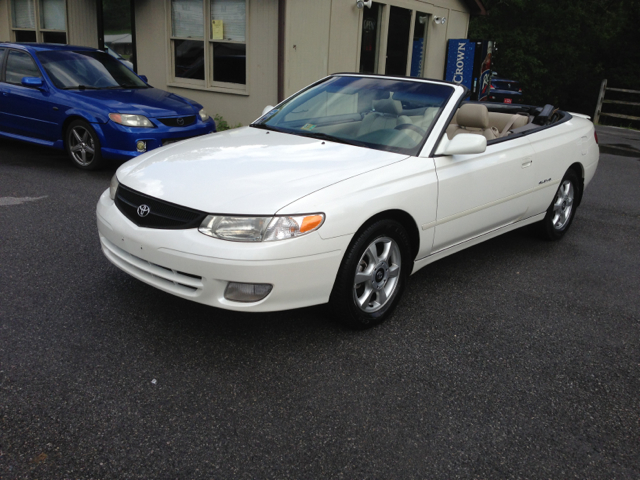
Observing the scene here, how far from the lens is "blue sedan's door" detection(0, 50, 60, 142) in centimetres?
797

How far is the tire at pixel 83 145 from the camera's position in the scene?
762 cm

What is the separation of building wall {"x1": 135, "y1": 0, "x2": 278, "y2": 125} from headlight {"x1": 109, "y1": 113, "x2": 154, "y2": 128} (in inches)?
157

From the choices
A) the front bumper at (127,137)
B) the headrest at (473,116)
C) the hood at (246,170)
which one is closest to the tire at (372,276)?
the hood at (246,170)

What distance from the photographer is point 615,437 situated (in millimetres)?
2809

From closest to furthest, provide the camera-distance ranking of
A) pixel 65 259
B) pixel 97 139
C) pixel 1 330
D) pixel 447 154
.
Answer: pixel 1 330 < pixel 447 154 < pixel 65 259 < pixel 97 139

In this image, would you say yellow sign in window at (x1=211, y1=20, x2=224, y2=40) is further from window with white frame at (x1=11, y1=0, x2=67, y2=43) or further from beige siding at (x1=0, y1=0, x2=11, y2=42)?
beige siding at (x1=0, y1=0, x2=11, y2=42)

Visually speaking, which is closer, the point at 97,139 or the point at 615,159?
the point at 97,139

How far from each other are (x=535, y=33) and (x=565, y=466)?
33.1m

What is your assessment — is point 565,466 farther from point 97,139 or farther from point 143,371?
point 97,139

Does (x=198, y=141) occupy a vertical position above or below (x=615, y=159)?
above

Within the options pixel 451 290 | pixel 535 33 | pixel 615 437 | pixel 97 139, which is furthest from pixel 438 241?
pixel 535 33

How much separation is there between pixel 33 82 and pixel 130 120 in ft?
5.19

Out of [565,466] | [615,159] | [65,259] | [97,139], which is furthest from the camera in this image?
[615,159]

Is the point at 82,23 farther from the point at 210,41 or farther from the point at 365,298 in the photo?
the point at 365,298
